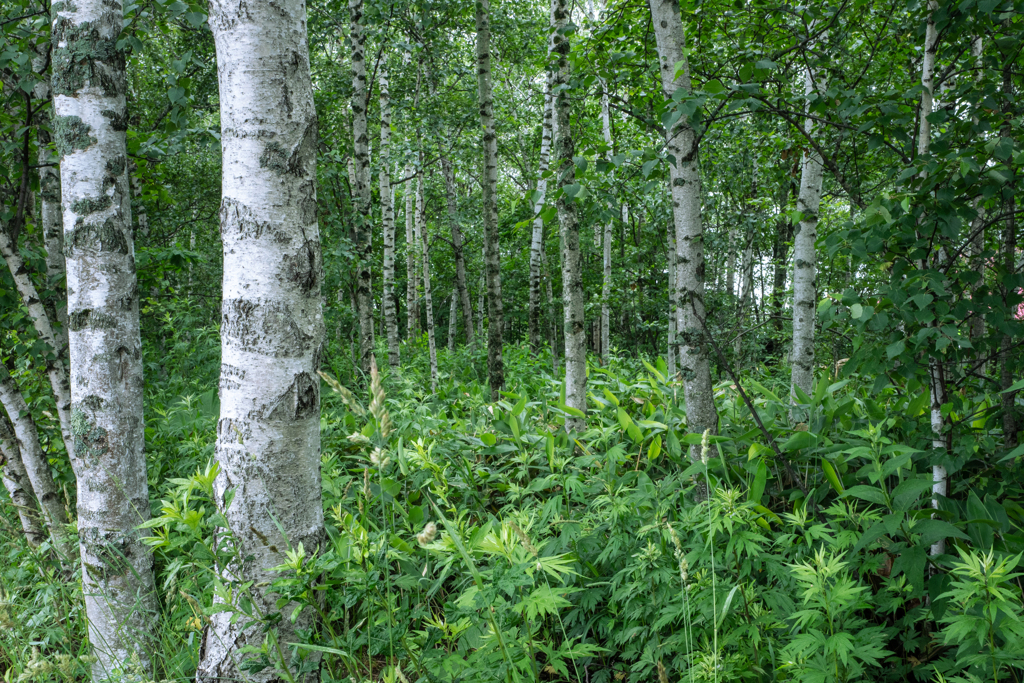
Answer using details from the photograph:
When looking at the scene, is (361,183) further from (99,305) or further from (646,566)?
(646,566)

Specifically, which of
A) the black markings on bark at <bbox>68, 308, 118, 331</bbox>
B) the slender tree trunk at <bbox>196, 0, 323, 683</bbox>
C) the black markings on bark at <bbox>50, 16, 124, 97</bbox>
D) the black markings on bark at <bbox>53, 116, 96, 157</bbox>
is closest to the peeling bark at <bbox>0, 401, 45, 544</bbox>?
the black markings on bark at <bbox>68, 308, 118, 331</bbox>

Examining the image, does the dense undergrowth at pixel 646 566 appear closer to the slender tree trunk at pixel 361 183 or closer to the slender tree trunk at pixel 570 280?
the slender tree trunk at pixel 570 280

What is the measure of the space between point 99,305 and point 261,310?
132cm

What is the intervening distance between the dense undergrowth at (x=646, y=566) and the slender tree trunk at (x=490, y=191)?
221 cm

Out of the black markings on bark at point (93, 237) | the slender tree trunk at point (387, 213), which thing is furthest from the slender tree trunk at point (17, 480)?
the slender tree trunk at point (387, 213)

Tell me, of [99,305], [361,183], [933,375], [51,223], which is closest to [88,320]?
[99,305]

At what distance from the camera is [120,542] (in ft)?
8.55

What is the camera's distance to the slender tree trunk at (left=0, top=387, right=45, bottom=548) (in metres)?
3.54

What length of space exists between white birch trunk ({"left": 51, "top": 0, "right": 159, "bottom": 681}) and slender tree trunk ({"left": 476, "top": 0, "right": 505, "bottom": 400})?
3.47 m

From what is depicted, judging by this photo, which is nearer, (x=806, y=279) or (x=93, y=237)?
(x=93, y=237)

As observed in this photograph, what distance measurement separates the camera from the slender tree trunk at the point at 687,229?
2.73 metres

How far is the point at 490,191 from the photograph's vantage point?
244 inches

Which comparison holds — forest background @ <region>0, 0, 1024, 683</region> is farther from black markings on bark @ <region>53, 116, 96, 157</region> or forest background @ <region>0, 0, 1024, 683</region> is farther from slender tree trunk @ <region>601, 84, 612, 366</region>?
slender tree trunk @ <region>601, 84, 612, 366</region>

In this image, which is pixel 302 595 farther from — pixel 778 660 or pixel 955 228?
pixel 955 228
